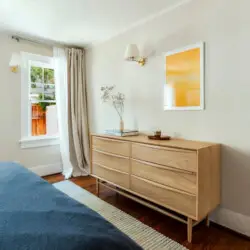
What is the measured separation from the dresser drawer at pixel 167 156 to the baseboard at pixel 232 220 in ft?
2.28

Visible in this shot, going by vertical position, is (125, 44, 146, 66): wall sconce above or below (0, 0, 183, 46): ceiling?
below

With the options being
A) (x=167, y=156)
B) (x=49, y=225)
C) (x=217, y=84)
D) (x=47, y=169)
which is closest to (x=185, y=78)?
(x=217, y=84)

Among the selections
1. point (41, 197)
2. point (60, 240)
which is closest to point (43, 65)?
point (41, 197)

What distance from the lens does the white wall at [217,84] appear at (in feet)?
5.98

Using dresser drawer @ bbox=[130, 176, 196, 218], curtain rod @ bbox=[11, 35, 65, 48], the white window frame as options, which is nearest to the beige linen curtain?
curtain rod @ bbox=[11, 35, 65, 48]

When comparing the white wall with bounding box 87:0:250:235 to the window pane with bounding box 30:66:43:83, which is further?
the window pane with bounding box 30:66:43:83

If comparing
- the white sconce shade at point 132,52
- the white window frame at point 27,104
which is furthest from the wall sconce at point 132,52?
the white window frame at point 27,104

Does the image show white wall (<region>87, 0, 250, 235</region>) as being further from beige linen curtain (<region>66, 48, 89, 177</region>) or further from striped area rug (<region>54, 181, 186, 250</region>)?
beige linen curtain (<region>66, 48, 89, 177</region>)

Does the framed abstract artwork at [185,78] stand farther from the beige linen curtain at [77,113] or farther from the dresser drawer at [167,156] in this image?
the beige linen curtain at [77,113]

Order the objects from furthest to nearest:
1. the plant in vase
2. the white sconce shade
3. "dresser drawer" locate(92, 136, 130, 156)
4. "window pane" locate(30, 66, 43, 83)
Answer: "window pane" locate(30, 66, 43, 83), the plant in vase, the white sconce shade, "dresser drawer" locate(92, 136, 130, 156)

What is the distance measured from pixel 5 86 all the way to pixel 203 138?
2.90 metres

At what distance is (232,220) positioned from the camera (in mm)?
1930

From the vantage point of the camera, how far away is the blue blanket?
0.75 meters

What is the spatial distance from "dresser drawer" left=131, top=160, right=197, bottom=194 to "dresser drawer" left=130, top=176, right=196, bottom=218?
5 centimetres
